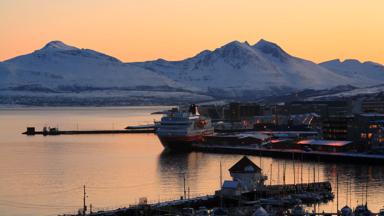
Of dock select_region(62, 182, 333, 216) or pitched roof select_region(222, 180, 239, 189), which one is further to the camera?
pitched roof select_region(222, 180, 239, 189)

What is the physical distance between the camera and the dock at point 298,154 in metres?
43.2

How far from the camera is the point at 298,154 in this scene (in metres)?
46.5

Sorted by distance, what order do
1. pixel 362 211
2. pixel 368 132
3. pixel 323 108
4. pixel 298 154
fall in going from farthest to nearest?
pixel 323 108 → pixel 368 132 → pixel 298 154 → pixel 362 211

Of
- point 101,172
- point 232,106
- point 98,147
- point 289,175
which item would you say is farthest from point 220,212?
point 232,106

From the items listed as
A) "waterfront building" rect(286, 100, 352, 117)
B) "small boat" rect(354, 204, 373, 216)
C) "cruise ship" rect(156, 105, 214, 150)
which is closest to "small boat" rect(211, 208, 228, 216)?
"small boat" rect(354, 204, 373, 216)

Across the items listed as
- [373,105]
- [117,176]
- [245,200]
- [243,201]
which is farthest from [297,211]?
[373,105]

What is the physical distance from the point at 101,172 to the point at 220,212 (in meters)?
15.2

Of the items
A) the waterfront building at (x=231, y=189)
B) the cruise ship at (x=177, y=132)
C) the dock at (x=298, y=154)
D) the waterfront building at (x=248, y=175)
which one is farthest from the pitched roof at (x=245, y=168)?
the cruise ship at (x=177, y=132)

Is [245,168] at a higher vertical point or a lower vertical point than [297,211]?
higher

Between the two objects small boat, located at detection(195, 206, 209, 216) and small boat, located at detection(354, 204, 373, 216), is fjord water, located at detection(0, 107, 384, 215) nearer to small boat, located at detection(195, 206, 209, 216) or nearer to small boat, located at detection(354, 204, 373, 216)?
small boat, located at detection(354, 204, 373, 216)

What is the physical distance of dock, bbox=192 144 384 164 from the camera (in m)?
43.2

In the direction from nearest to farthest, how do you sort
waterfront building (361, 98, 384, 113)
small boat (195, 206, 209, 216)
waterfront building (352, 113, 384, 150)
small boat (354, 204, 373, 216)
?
small boat (195, 206, 209, 216)
small boat (354, 204, 373, 216)
waterfront building (352, 113, 384, 150)
waterfront building (361, 98, 384, 113)

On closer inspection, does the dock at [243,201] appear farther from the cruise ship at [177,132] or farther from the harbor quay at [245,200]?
the cruise ship at [177,132]

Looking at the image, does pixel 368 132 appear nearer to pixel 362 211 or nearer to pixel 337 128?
pixel 337 128
